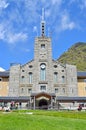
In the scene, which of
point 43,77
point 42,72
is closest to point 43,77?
point 43,77

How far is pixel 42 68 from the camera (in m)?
72.9

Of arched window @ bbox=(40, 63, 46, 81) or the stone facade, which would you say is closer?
the stone facade

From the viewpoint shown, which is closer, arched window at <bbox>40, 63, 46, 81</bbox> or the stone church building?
the stone church building

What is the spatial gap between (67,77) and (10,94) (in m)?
14.9

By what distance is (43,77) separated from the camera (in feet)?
236

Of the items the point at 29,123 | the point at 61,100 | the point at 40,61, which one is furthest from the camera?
the point at 40,61

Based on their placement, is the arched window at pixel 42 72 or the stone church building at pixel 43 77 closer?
the stone church building at pixel 43 77

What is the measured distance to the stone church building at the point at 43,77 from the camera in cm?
7106

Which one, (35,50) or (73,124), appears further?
(35,50)

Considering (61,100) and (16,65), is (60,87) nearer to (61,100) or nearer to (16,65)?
(61,100)

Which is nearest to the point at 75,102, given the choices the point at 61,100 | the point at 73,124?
the point at 61,100

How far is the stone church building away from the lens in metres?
71.1

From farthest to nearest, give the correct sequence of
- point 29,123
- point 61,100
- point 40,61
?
1. point 40,61
2. point 61,100
3. point 29,123

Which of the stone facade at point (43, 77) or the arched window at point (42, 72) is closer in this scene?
the stone facade at point (43, 77)
